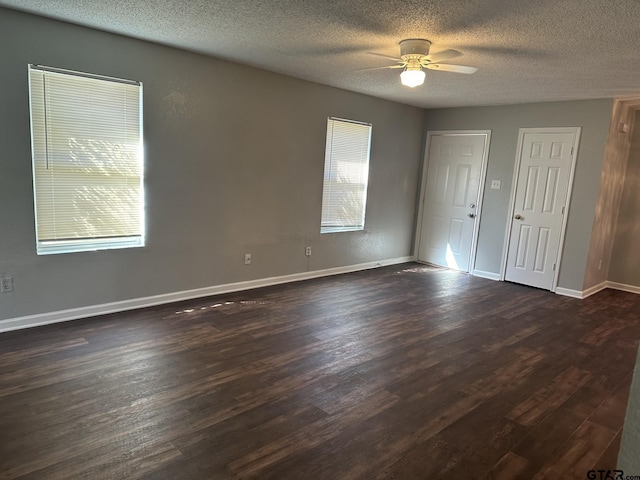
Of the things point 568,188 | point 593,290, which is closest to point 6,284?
point 568,188

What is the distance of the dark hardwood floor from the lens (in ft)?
6.72

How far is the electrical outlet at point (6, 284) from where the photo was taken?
328 centimetres

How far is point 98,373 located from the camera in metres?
2.77

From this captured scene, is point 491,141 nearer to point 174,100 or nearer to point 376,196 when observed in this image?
point 376,196

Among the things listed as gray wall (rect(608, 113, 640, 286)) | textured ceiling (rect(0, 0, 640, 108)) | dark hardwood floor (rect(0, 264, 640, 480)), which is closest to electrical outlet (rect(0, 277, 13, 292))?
dark hardwood floor (rect(0, 264, 640, 480))

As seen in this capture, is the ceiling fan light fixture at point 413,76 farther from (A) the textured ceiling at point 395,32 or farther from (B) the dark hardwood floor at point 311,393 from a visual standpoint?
(B) the dark hardwood floor at point 311,393

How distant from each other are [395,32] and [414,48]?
234mm

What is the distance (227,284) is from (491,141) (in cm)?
410

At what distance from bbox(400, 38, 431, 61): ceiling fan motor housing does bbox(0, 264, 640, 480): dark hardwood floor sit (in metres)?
2.31

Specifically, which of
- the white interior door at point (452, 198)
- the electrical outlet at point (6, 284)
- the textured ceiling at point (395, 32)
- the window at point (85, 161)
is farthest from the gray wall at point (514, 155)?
the electrical outlet at point (6, 284)

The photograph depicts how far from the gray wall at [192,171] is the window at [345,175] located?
0.44ft

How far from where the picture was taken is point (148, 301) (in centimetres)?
407

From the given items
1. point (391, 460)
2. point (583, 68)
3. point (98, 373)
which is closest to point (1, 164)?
point (98, 373)

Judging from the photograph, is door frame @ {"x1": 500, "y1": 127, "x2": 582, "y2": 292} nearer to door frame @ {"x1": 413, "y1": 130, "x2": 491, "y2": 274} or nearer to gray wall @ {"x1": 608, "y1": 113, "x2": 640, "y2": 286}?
door frame @ {"x1": 413, "y1": 130, "x2": 491, "y2": 274}
